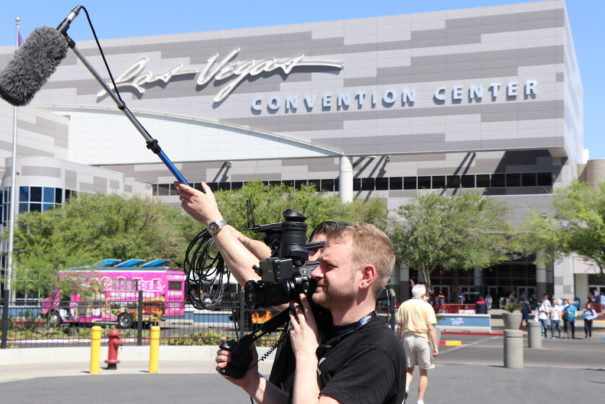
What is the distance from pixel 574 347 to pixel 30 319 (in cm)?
1765

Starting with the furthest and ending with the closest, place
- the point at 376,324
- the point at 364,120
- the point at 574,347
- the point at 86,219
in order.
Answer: the point at 364,120 < the point at 86,219 < the point at 574,347 < the point at 376,324

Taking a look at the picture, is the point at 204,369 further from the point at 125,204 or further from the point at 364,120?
the point at 364,120

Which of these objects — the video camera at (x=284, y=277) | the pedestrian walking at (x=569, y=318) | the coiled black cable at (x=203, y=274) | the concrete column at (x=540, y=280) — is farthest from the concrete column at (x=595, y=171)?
the video camera at (x=284, y=277)

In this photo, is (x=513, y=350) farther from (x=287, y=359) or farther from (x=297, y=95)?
(x=297, y=95)

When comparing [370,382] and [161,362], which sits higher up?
[370,382]

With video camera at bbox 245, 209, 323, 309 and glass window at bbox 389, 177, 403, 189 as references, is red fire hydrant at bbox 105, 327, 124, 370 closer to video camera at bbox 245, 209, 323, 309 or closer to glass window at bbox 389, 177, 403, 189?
video camera at bbox 245, 209, 323, 309

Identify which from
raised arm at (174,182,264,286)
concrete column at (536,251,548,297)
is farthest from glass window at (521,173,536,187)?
raised arm at (174,182,264,286)

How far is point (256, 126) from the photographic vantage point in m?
66.5

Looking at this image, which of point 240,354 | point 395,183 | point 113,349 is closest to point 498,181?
point 395,183

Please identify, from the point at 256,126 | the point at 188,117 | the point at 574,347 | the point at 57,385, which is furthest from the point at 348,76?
the point at 57,385

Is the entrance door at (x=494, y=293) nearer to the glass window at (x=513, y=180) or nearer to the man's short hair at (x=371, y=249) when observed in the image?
the glass window at (x=513, y=180)

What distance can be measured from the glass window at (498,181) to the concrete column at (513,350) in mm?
45956

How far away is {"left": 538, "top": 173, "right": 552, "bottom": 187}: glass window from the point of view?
6094 cm

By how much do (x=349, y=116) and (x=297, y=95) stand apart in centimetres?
533
